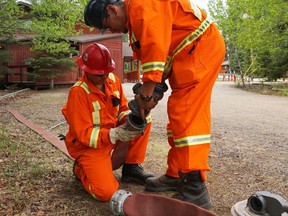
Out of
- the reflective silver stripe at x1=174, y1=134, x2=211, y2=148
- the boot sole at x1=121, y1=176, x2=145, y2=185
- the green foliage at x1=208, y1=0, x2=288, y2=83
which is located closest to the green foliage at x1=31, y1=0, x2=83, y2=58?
the green foliage at x1=208, y1=0, x2=288, y2=83

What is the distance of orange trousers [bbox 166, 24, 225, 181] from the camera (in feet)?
7.42

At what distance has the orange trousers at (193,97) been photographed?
7.42 ft

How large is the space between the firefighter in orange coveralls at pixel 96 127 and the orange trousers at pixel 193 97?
34 centimetres

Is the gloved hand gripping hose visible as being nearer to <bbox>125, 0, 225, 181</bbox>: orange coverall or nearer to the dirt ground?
<bbox>125, 0, 225, 181</bbox>: orange coverall

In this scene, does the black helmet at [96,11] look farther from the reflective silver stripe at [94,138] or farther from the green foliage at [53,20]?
the green foliage at [53,20]

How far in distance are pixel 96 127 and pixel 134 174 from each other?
600mm

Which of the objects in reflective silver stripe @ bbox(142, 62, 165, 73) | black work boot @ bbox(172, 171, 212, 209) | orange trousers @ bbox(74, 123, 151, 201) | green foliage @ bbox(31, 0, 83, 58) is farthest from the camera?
green foliage @ bbox(31, 0, 83, 58)

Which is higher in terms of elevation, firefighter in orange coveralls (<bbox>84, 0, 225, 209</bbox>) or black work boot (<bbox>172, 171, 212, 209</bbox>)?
firefighter in orange coveralls (<bbox>84, 0, 225, 209</bbox>)

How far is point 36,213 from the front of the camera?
2.27 meters

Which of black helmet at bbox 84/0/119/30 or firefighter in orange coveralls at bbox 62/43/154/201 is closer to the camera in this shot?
black helmet at bbox 84/0/119/30

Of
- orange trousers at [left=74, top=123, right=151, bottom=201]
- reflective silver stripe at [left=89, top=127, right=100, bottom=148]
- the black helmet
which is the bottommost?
orange trousers at [left=74, top=123, right=151, bottom=201]

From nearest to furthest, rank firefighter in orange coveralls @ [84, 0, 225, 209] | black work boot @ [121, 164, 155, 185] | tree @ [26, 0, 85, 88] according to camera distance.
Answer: firefighter in orange coveralls @ [84, 0, 225, 209], black work boot @ [121, 164, 155, 185], tree @ [26, 0, 85, 88]

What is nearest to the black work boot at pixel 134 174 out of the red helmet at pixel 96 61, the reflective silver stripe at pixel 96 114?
the reflective silver stripe at pixel 96 114

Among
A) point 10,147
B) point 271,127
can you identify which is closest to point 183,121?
point 10,147
